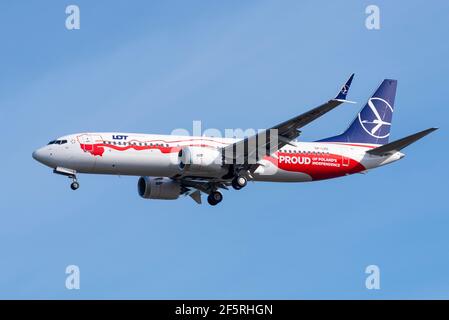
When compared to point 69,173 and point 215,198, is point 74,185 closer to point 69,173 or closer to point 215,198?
point 69,173

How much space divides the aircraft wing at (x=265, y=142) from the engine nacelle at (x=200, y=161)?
699mm

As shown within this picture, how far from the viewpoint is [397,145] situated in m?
78.3

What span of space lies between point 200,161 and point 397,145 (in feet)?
46.2

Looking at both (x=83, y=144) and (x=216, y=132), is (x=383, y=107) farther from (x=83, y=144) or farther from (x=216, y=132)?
(x=83, y=144)

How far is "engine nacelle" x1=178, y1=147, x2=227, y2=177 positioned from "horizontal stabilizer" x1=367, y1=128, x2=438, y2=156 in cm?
1204

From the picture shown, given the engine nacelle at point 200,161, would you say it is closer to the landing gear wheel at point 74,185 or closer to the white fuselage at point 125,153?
the white fuselage at point 125,153

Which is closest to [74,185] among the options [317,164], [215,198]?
[215,198]

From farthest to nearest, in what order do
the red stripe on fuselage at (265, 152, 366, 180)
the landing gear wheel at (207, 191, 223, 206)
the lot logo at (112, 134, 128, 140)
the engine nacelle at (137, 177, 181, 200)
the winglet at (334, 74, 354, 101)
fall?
the engine nacelle at (137, 177, 181, 200)
the landing gear wheel at (207, 191, 223, 206)
the red stripe on fuselage at (265, 152, 366, 180)
the lot logo at (112, 134, 128, 140)
the winglet at (334, 74, 354, 101)

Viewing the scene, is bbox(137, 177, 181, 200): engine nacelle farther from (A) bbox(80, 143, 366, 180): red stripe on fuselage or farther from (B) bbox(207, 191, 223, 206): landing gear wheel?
(A) bbox(80, 143, 366, 180): red stripe on fuselage

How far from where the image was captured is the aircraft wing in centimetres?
7050

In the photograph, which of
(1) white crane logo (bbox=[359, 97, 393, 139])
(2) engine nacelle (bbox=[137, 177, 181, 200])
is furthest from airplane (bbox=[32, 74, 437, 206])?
(1) white crane logo (bbox=[359, 97, 393, 139])

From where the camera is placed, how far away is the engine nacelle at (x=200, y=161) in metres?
72.9
